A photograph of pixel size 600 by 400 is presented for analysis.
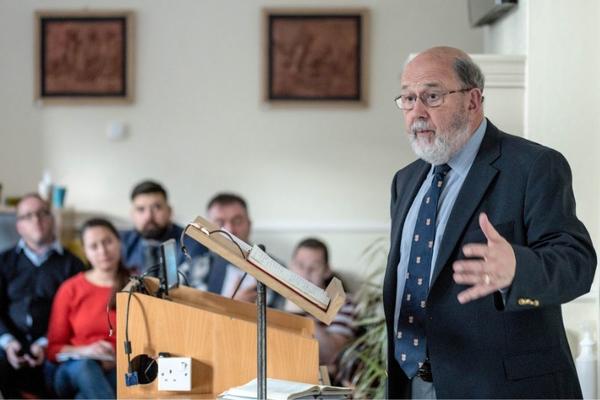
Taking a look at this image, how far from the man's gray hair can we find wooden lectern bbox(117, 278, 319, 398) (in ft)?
2.32

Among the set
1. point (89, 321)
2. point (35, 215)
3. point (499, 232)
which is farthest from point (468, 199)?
point (35, 215)

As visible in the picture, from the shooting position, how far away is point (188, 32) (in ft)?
19.1

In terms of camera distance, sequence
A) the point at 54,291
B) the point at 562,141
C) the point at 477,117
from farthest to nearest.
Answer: the point at 54,291 → the point at 562,141 → the point at 477,117

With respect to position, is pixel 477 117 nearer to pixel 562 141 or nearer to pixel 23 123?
pixel 562 141

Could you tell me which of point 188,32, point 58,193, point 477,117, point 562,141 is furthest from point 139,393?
point 188,32

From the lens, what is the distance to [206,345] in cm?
248

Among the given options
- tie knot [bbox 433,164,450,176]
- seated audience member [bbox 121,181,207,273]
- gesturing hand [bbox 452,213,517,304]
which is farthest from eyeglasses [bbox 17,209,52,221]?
gesturing hand [bbox 452,213,517,304]

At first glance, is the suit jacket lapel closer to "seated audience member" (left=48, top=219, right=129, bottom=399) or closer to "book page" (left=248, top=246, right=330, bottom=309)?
"book page" (left=248, top=246, right=330, bottom=309)

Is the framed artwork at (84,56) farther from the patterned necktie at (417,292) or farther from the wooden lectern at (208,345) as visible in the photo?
the patterned necktie at (417,292)

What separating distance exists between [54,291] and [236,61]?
1.77m

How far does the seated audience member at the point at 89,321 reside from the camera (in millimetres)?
4176

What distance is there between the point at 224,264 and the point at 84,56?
1817 millimetres

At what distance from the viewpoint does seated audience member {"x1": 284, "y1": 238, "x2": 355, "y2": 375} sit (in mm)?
4680

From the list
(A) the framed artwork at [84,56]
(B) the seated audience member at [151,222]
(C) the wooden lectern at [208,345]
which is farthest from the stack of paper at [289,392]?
(A) the framed artwork at [84,56]
